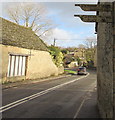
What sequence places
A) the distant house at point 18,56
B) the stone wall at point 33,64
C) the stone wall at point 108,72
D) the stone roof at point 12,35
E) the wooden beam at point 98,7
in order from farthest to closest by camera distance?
the stone roof at point 12,35 → the distant house at point 18,56 → the stone wall at point 33,64 → the wooden beam at point 98,7 → the stone wall at point 108,72

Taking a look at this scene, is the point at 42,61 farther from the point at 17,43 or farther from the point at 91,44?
the point at 91,44

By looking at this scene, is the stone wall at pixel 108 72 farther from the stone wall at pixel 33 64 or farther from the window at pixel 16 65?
the window at pixel 16 65

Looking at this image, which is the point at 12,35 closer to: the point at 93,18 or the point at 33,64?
the point at 33,64

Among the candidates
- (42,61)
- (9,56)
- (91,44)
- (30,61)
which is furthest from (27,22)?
(91,44)

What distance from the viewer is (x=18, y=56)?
17.0m

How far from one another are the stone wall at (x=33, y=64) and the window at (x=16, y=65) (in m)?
0.48

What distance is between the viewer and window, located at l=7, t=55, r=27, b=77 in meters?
15.8

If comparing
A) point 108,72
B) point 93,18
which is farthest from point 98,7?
point 108,72

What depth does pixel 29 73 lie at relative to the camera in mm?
18953

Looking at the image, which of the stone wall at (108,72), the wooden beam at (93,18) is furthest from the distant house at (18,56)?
the wooden beam at (93,18)

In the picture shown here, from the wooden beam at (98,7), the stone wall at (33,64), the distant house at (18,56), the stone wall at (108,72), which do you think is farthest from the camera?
the distant house at (18,56)

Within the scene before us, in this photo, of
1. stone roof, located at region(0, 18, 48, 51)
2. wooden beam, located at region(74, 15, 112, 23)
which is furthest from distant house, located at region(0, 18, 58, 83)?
wooden beam, located at region(74, 15, 112, 23)

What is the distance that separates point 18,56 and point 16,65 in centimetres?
104

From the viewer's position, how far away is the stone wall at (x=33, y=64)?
589 inches
